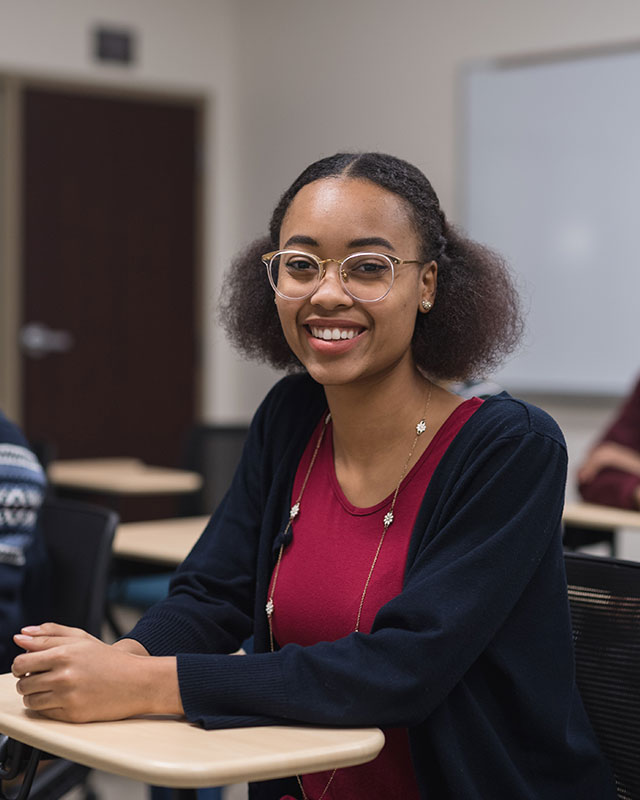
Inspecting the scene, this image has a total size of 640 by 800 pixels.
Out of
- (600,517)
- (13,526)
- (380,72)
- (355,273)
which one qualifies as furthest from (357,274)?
(380,72)

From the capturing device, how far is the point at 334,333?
1.55m

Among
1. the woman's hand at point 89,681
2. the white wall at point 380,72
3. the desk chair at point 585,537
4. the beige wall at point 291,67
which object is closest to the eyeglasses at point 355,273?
the woman's hand at point 89,681

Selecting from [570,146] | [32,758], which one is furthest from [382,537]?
[570,146]

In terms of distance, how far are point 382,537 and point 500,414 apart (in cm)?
22

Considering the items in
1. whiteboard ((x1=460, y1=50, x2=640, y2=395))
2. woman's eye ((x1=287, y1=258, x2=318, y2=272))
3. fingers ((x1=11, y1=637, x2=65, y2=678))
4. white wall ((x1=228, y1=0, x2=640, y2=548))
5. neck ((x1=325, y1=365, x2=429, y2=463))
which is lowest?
fingers ((x1=11, y1=637, x2=65, y2=678))

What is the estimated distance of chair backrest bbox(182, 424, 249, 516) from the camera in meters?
3.86

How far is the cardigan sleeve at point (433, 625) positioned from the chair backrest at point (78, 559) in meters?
0.85

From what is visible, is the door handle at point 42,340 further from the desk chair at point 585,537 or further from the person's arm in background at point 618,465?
the desk chair at point 585,537

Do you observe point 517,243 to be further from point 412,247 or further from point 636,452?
point 412,247

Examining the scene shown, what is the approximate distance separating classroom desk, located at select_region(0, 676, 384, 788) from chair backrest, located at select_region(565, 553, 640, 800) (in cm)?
48

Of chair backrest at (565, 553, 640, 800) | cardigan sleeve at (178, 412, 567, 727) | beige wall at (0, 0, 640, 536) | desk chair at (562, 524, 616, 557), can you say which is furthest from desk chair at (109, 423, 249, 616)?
cardigan sleeve at (178, 412, 567, 727)

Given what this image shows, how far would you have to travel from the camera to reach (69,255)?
6023 mm

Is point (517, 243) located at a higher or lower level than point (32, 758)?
higher

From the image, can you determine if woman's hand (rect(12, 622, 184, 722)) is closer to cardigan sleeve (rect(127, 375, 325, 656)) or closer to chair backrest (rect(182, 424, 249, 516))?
cardigan sleeve (rect(127, 375, 325, 656))
